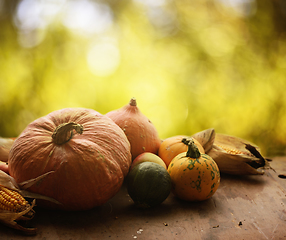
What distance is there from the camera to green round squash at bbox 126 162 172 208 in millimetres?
1317

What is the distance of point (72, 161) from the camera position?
1.21 meters

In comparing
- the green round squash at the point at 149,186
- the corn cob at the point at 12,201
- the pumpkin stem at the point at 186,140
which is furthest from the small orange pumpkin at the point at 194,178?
the corn cob at the point at 12,201

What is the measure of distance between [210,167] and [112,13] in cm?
233

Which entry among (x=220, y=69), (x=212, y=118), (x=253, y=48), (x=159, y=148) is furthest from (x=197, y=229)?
(x=253, y=48)

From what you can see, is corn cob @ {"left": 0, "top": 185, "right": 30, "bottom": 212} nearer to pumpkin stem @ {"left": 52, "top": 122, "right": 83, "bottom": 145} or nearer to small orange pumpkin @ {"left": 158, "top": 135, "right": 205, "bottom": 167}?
pumpkin stem @ {"left": 52, "top": 122, "right": 83, "bottom": 145}

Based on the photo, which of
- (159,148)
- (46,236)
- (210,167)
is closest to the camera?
(46,236)

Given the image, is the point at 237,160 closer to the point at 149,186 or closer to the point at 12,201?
the point at 149,186

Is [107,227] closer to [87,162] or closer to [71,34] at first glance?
[87,162]

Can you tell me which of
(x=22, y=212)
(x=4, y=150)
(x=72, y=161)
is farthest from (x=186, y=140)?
(x=4, y=150)

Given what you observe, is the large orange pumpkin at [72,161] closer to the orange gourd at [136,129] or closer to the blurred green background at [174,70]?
the orange gourd at [136,129]

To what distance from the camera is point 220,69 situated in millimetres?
3146

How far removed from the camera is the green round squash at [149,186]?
132 cm

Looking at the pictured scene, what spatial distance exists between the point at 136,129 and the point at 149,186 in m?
0.52

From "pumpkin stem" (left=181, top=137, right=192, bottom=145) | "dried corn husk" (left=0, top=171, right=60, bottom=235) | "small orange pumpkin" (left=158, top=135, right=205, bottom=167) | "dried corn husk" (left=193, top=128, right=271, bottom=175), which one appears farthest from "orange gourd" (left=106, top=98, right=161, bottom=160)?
"dried corn husk" (left=0, top=171, right=60, bottom=235)
